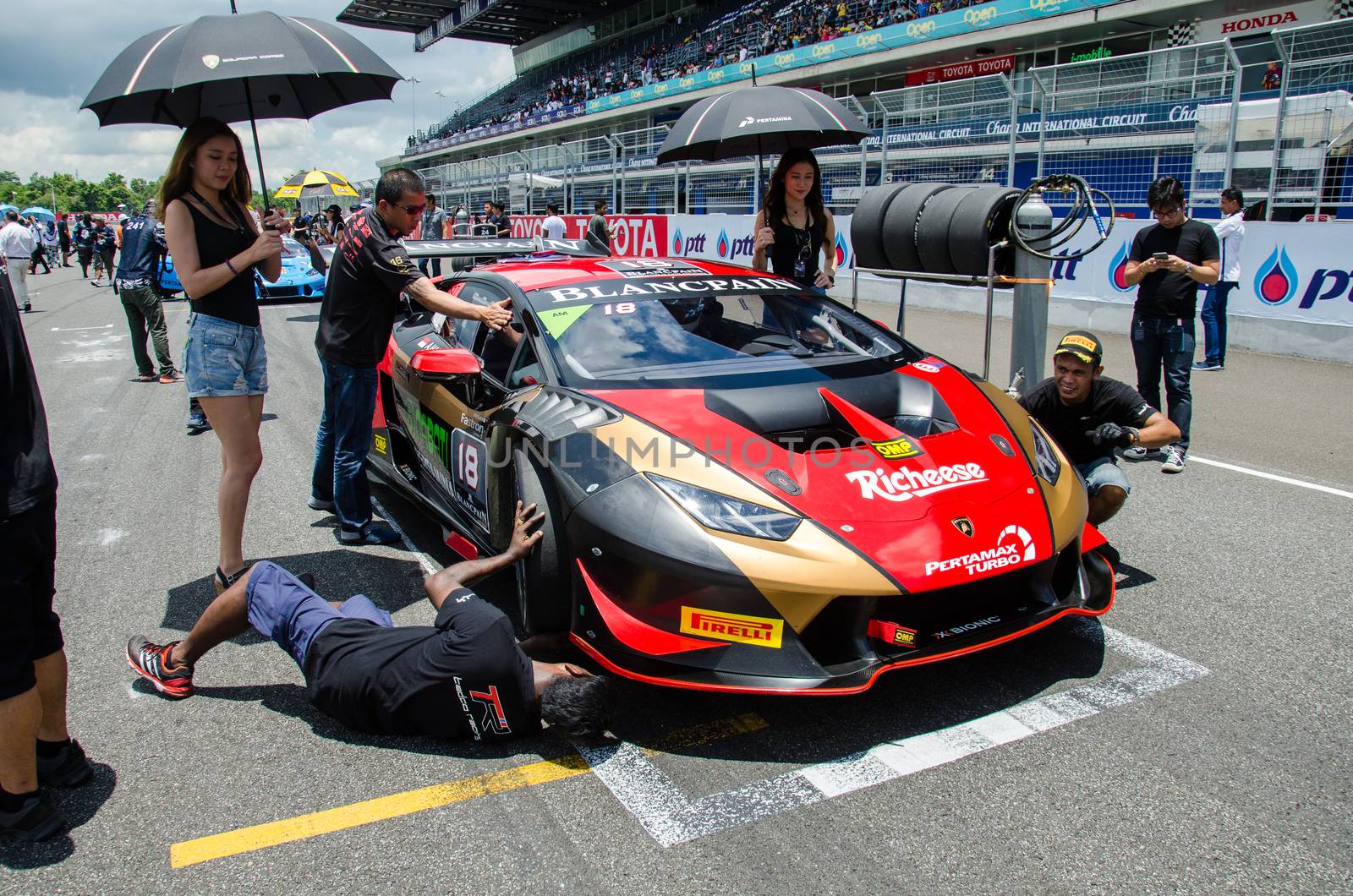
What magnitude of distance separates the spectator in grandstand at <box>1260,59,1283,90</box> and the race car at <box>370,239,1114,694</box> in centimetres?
883

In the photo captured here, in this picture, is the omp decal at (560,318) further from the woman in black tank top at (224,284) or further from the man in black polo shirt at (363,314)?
the woman in black tank top at (224,284)

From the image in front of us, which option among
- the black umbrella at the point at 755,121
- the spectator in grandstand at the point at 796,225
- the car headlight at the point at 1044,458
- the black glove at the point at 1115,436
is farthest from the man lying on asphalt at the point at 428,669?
the black umbrella at the point at 755,121

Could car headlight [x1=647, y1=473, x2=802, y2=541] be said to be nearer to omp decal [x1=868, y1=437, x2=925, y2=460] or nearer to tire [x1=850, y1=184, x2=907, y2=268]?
omp decal [x1=868, y1=437, x2=925, y2=460]

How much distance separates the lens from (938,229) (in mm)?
5949

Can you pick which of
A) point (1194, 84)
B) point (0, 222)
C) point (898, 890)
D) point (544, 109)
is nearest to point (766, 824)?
point (898, 890)

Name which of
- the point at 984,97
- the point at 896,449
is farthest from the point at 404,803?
the point at 984,97

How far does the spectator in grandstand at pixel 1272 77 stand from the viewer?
1011 centimetres

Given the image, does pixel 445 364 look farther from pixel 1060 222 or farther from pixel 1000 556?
pixel 1060 222

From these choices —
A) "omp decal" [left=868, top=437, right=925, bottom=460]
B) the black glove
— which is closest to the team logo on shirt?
"omp decal" [left=868, top=437, right=925, bottom=460]

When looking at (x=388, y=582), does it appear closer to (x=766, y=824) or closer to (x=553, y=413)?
(x=553, y=413)

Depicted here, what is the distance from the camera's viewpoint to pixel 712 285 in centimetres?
403

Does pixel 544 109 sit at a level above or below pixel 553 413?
above

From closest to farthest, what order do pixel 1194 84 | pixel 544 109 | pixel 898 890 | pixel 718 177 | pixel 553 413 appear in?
pixel 898 890 < pixel 553 413 < pixel 1194 84 < pixel 718 177 < pixel 544 109

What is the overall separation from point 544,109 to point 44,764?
5092 cm
